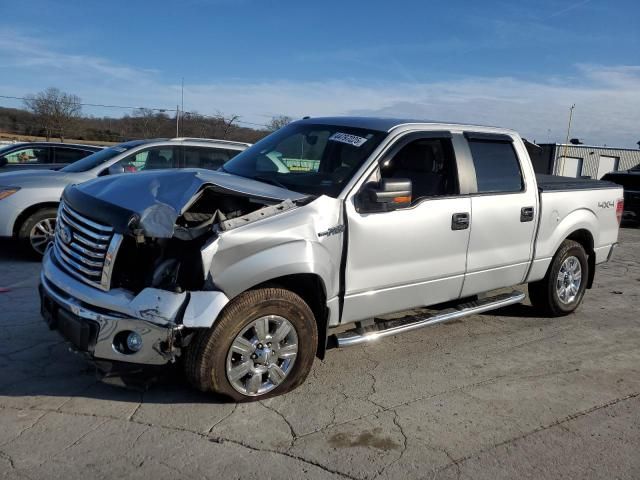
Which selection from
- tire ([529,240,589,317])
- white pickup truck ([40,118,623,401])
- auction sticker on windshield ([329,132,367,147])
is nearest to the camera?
white pickup truck ([40,118,623,401])

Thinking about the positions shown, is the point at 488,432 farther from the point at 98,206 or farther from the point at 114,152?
the point at 114,152

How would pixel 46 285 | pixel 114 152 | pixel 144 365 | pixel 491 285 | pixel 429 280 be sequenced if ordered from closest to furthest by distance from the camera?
pixel 144 365
pixel 46 285
pixel 429 280
pixel 491 285
pixel 114 152

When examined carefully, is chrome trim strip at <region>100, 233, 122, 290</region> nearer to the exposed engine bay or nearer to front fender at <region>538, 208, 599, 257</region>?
the exposed engine bay

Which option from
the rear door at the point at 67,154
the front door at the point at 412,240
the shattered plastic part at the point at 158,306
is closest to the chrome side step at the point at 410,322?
the front door at the point at 412,240

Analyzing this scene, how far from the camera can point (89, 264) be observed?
11.7 ft

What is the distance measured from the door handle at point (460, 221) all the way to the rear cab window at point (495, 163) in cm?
38

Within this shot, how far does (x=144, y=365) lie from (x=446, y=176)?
2.90m

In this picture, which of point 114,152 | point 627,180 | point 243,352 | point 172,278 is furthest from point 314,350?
point 627,180

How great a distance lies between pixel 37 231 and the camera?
7516mm

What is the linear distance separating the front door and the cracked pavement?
1.92 feet

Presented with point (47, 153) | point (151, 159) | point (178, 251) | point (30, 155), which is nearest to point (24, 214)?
point (151, 159)

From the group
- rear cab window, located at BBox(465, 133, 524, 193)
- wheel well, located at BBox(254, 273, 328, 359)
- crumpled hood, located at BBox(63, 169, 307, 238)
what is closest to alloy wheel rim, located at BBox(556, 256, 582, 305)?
rear cab window, located at BBox(465, 133, 524, 193)

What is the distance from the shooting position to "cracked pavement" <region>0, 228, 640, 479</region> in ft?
10.2

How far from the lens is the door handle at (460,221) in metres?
4.70
